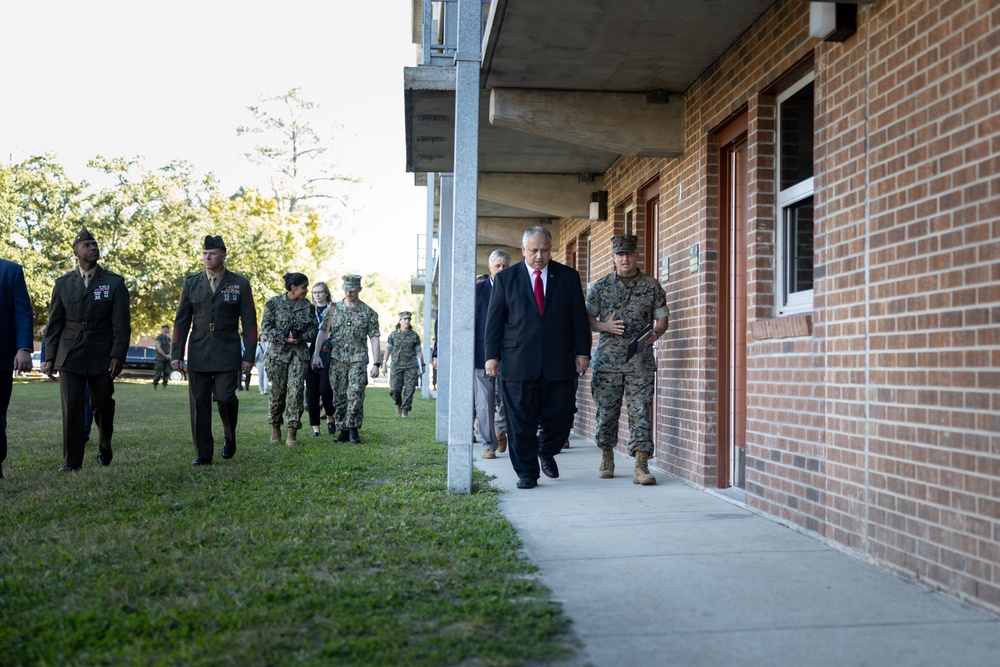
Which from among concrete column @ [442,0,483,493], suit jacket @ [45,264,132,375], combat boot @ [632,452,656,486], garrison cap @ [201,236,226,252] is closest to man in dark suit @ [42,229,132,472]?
suit jacket @ [45,264,132,375]

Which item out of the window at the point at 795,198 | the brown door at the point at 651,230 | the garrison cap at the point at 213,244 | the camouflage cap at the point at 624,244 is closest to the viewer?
the window at the point at 795,198

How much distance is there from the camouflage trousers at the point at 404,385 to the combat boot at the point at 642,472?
34.6ft

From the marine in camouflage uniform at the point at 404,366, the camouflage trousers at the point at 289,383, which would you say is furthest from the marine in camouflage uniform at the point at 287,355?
the marine in camouflage uniform at the point at 404,366

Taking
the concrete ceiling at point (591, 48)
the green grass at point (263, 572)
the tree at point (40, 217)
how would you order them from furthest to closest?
the tree at point (40, 217) < the concrete ceiling at point (591, 48) < the green grass at point (263, 572)

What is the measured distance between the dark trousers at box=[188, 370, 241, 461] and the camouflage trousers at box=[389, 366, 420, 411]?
8.92m

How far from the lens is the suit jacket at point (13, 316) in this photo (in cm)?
846

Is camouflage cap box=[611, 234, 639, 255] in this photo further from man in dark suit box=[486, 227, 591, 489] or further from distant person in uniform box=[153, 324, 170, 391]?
distant person in uniform box=[153, 324, 170, 391]

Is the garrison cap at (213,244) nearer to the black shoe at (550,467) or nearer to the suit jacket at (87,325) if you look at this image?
the suit jacket at (87,325)

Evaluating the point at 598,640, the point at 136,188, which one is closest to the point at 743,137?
the point at 598,640

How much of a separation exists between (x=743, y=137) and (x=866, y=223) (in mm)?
2880

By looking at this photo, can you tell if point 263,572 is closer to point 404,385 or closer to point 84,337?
point 84,337

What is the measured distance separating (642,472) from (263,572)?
4.45 meters

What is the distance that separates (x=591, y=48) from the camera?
26.9ft

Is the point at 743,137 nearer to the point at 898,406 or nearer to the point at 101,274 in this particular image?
the point at 898,406
